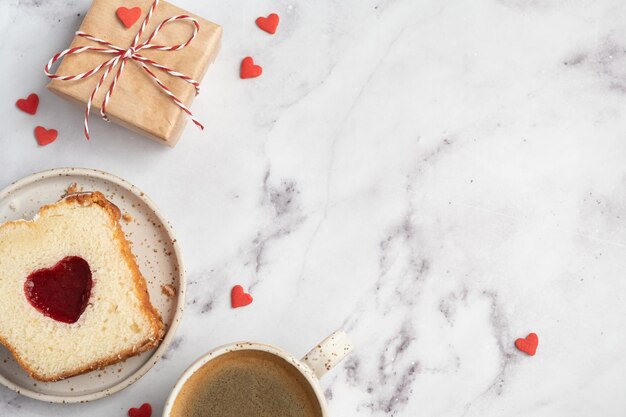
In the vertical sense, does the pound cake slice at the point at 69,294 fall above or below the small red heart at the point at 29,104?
below

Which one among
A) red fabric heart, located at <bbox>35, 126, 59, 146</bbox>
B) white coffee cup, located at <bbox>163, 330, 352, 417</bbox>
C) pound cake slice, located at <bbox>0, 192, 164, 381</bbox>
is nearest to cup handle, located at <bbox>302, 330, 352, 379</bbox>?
white coffee cup, located at <bbox>163, 330, 352, 417</bbox>

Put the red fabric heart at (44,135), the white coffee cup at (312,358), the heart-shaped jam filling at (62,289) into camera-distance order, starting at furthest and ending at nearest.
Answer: the red fabric heart at (44,135) < the heart-shaped jam filling at (62,289) < the white coffee cup at (312,358)

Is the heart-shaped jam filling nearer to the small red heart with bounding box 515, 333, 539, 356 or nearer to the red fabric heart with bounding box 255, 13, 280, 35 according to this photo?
the red fabric heart with bounding box 255, 13, 280, 35

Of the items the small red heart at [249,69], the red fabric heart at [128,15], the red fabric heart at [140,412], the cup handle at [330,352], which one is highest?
the red fabric heart at [128,15]

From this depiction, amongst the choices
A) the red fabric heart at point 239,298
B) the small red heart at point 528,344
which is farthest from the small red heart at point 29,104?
the small red heart at point 528,344

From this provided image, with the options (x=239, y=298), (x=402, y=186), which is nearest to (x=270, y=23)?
(x=402, y=186)

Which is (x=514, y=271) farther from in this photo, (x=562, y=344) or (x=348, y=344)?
(x=348, y=344)

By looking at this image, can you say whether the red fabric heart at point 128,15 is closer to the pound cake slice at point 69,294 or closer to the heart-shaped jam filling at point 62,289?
the pound cake slice at point 69,294
